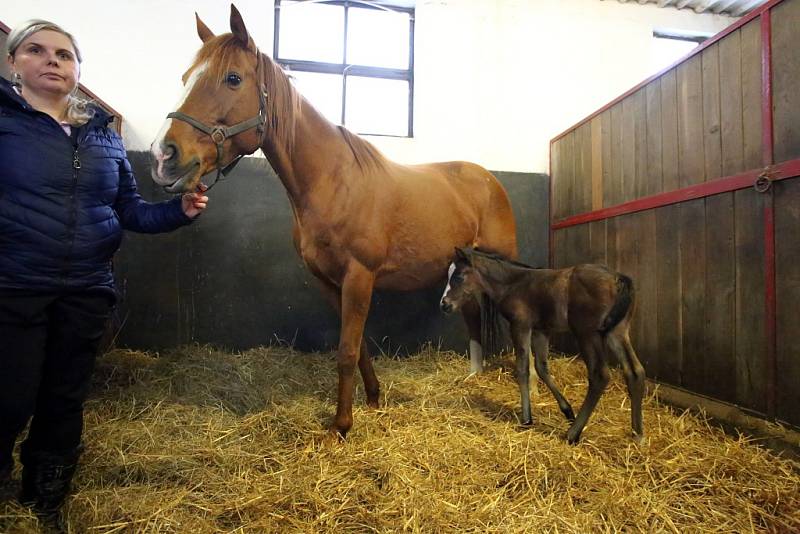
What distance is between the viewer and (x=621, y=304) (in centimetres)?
195

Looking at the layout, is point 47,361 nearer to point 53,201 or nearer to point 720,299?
point 53,201

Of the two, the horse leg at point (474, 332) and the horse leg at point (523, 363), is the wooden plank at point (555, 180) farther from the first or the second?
the horse leg at point (523, 363)

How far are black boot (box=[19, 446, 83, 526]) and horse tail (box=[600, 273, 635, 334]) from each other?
7.27 ft

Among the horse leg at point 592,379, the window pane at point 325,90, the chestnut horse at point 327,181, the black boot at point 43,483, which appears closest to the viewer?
the black boot at point 43,483

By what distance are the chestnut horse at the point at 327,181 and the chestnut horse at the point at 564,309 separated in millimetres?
290

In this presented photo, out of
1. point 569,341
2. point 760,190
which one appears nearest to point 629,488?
point 760,190

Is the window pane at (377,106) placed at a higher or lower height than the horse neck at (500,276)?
higher

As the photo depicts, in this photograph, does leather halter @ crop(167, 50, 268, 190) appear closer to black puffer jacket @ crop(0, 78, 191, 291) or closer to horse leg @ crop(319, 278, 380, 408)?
black puffer jacket @ crop(0, 78, 191, 291)

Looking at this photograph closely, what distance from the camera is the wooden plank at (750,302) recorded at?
1.92m

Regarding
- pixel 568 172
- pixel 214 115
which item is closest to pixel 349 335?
pixel 214 115

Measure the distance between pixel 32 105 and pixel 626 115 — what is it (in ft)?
10.3

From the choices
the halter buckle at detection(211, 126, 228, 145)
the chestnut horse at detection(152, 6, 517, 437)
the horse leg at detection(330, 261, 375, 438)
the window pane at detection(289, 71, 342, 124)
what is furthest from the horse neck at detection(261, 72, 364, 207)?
the window pane at detection(289, 71, 342, 124)

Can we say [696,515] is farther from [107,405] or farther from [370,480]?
[107,405]

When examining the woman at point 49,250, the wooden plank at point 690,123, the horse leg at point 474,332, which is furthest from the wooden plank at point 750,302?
the woman at point 49,250
